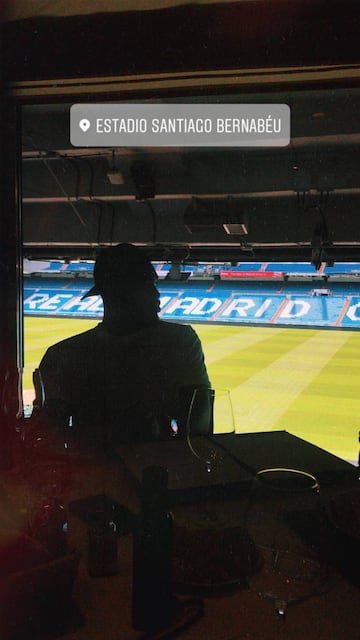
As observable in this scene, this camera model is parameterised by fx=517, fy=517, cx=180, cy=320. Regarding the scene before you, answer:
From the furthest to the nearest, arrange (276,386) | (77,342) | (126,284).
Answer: (276,386), (77,342), (126,284)

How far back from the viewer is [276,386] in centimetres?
814

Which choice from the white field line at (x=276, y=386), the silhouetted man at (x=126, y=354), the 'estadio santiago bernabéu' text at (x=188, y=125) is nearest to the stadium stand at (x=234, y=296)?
the white field line at (x=276, y=386)

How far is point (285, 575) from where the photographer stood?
76cm

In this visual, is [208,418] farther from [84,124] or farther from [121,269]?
[84,124]

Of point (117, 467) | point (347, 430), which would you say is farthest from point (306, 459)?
point (347, 430)

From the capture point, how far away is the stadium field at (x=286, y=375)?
5746 mm

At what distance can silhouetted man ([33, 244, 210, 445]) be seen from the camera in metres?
2.36

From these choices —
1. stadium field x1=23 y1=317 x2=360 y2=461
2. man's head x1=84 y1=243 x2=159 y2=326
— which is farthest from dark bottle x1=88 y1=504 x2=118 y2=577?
man's head x1=84 y1=243 x2=159 y2=326

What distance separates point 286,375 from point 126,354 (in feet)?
22.7

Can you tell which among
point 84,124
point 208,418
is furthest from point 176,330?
point 208,418

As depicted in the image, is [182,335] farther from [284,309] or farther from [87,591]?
[284,309]

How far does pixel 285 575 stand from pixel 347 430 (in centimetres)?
528

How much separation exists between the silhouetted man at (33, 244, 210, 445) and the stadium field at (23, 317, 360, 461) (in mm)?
482

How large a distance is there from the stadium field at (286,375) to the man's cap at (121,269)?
67cm
